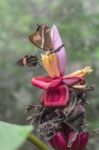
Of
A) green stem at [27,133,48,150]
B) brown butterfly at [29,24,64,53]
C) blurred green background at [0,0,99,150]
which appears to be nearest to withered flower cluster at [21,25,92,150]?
brown butterfly at [29,24,64,53]

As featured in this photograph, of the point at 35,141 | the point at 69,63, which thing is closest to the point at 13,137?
the point at 35,141

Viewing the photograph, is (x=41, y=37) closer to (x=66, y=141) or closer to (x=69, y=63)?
(x=66, y=141)

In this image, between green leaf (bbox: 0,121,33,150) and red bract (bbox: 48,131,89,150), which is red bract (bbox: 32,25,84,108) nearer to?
red bract (bbox: 48,131,89,150)

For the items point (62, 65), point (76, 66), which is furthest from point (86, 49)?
point (62, 65)

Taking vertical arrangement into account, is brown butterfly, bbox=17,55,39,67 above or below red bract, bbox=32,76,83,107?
above

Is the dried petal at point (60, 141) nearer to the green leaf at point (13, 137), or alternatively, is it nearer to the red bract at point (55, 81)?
the red bract at point (55, 81)

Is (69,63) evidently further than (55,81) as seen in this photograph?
Yes

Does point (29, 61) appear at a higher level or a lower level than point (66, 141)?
higher

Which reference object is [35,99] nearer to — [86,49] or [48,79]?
[86,49]
